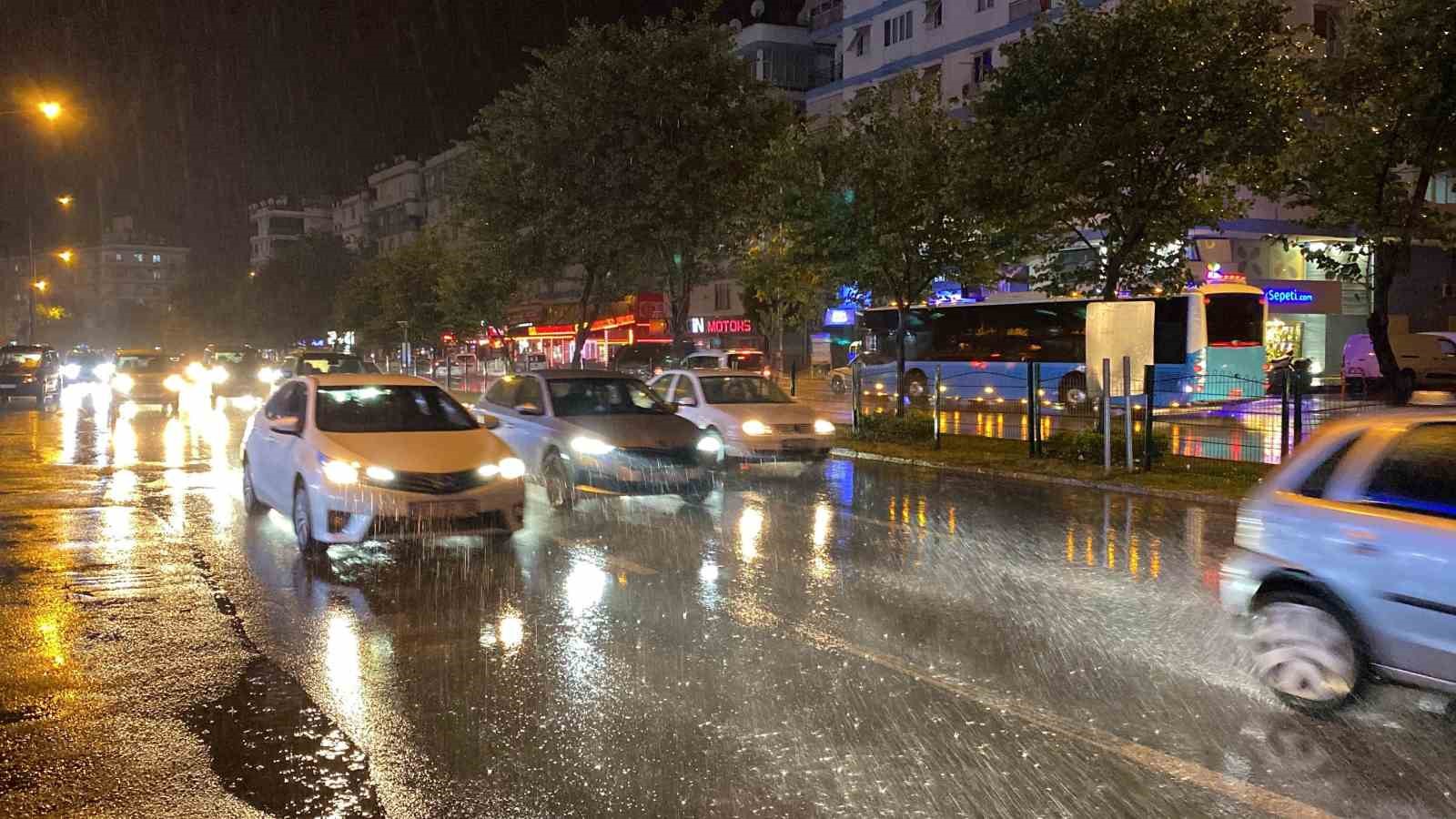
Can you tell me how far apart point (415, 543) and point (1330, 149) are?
13.1 meters

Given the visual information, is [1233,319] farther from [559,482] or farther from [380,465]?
[380,465]

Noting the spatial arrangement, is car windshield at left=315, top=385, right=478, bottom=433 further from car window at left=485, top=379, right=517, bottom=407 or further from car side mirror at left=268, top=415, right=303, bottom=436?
car window at left=485, top=379, right=517, bottom=407

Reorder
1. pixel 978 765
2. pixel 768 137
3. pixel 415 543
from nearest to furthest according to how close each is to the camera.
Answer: pixel 978 765
pixel 415 543
pixel 768 137

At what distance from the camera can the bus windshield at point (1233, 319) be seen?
29859mm

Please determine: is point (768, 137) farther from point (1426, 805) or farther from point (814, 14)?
point (814, 14)

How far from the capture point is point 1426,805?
178 inches

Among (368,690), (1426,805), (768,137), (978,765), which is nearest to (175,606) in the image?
(368,690)

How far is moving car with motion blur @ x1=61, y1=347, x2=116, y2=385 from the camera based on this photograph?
Answer: 5694 centimetres

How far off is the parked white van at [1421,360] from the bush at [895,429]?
1982 centimetres

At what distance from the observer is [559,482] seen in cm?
1305

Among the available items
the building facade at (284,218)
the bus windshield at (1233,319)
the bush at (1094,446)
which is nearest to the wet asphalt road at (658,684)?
the bush at (1094,446)

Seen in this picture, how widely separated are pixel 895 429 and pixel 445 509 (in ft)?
45.0

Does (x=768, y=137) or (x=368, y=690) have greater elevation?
(x=768, y=137)

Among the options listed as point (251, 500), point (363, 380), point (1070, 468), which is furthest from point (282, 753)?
point (1070, 468)
